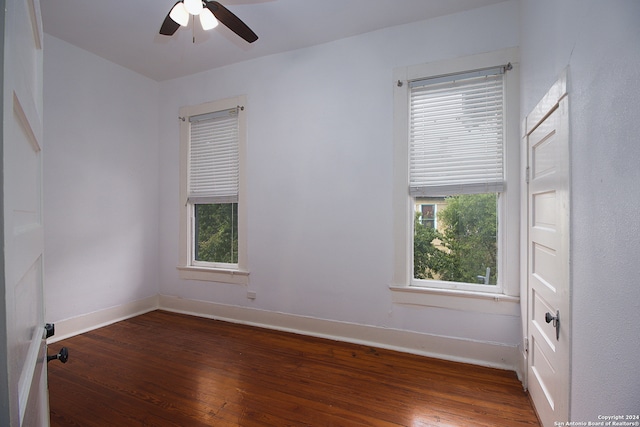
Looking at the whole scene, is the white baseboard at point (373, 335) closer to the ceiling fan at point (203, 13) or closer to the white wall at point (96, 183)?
the white wall at point (96, 183)

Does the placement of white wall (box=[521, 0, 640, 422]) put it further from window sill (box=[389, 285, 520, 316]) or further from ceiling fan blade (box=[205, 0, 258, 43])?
ceiling fan blade (box=[205, 0, 258, 43])

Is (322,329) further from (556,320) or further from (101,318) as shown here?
(101,318)

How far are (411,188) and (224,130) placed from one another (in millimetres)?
2443

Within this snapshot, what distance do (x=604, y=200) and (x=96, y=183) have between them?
14.4 ft

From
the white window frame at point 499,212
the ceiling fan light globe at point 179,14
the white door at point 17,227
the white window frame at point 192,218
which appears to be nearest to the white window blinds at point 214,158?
the white window frame at point 192,218

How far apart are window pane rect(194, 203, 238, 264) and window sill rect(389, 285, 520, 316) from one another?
206 centimetres

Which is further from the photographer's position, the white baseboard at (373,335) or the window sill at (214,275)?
the window sill at (214,275)

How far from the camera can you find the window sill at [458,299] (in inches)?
98.4

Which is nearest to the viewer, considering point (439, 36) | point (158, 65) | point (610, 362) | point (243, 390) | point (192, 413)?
point (610, 362)

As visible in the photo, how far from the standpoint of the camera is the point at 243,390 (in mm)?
2203

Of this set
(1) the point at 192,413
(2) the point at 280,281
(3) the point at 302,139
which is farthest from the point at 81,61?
(1) the point at 192,413

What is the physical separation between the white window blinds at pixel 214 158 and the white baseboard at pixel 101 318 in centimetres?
153

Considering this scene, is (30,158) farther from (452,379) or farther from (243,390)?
(452,379)

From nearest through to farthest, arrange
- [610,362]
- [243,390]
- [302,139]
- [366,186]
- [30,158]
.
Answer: [30,158]
[610,362]
[243,390]
[366,186]
[302,139]
